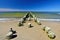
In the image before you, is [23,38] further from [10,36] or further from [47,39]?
[47,39]

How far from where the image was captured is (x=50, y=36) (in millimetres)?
8062

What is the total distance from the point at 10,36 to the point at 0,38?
2.08 ft

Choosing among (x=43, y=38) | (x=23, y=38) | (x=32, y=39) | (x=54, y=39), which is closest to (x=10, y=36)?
(x=23, y=38)

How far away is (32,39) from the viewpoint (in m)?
7.74

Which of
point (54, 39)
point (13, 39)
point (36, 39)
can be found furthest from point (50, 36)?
point (13, 39)

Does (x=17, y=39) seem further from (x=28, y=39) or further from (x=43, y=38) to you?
(x=43, y=38)

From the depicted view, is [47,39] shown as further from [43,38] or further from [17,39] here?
[17,39]

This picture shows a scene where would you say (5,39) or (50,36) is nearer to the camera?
(5,39)

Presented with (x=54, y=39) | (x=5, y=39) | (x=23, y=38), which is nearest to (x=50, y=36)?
(x=54, y=39)

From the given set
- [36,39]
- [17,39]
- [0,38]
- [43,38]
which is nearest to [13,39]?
[17,39]

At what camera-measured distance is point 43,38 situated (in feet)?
26.3

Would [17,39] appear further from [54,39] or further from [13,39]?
[54,39]

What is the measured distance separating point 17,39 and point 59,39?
2679 mm

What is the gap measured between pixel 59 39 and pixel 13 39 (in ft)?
9.60
